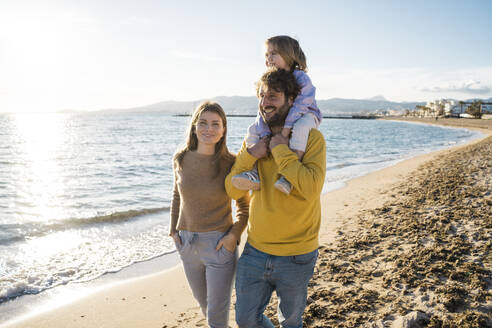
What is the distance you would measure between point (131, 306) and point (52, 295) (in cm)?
115

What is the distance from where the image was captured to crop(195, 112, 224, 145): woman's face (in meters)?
2.46

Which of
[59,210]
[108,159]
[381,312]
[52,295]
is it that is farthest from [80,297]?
[108,159]

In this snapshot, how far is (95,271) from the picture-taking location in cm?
496

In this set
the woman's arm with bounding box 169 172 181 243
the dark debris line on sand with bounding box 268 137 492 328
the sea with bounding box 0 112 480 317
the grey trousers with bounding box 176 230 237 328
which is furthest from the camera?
the sea with bounding box 0 112 480 317

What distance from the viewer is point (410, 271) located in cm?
381

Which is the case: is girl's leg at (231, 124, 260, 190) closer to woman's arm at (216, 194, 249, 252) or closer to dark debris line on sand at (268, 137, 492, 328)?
woman's arm at (216, 194, 249, 252)

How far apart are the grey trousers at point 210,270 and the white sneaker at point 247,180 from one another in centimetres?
50

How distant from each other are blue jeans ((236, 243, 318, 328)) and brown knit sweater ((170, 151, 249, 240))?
378mm

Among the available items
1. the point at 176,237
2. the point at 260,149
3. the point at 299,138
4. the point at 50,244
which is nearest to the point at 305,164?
the point at 299,138

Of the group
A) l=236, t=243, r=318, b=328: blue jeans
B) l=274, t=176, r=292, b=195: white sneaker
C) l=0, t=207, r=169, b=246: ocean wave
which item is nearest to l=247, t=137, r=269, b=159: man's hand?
l=274, t=176, r=292, b=195: white sneaker

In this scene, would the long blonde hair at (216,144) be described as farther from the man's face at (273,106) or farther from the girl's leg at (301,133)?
the girl's leg at (301,133)

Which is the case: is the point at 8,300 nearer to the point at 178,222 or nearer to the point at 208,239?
the point at 178,222

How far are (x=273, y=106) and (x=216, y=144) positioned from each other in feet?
2.21

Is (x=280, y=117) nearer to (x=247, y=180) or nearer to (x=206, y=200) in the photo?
(x=247, y=180)
